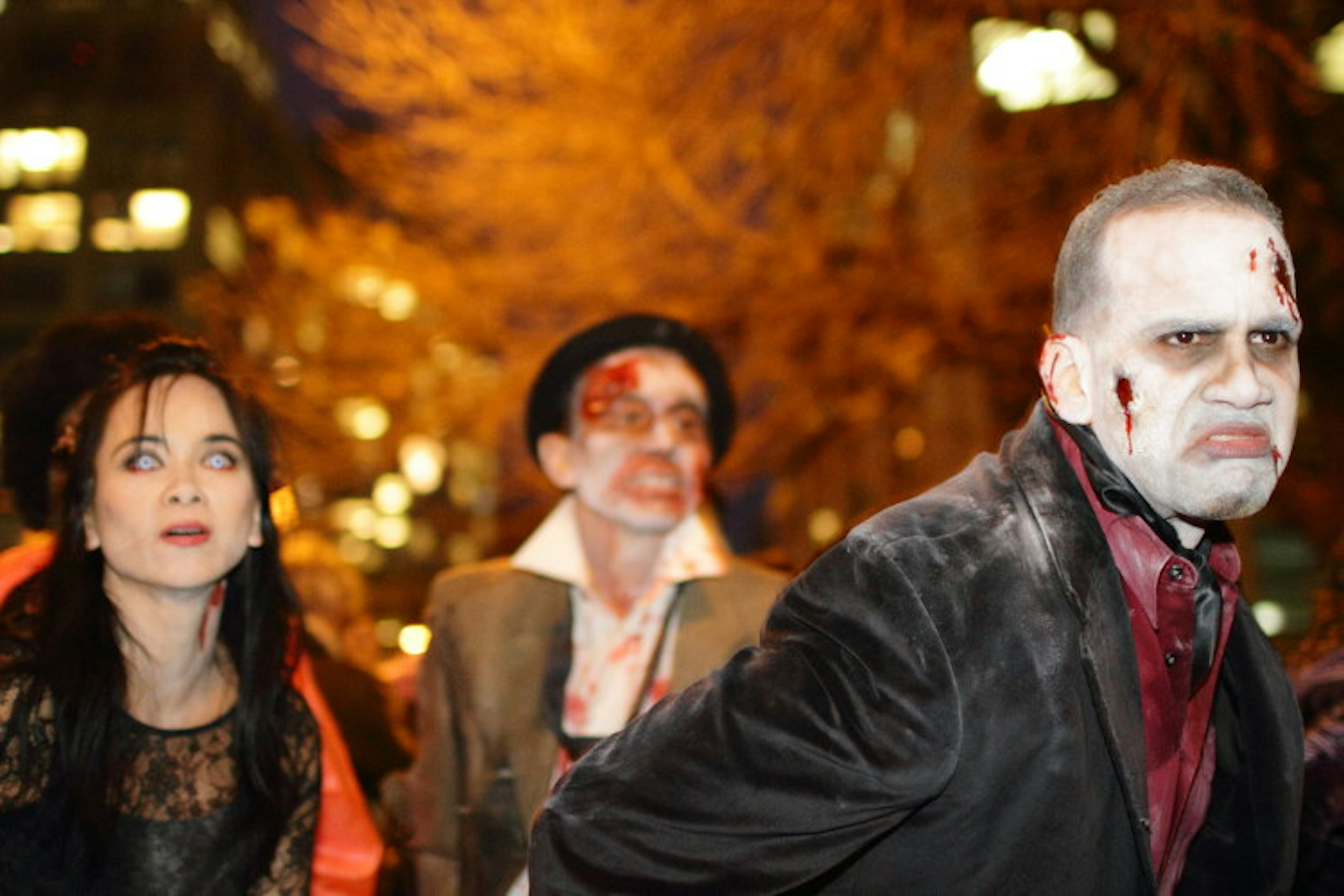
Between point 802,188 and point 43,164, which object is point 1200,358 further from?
point 43,164

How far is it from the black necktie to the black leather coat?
0.33 feet

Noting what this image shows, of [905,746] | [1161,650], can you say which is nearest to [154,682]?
[905,746]

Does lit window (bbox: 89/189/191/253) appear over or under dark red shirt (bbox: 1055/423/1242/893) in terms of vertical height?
over

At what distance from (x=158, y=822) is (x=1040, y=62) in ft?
22.0

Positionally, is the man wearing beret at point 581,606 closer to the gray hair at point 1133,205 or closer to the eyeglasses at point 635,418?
the eyeglasses at point 635,418

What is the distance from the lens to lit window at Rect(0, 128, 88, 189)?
45562mm

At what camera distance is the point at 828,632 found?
192 cm

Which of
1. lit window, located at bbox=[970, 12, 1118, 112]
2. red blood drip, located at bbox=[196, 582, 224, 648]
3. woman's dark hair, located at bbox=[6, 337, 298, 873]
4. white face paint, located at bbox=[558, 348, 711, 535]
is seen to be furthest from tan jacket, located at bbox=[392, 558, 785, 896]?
lit window, located at bbox=[970, 12, 1118, 112]

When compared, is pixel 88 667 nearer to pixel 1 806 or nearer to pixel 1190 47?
pixel 1 806

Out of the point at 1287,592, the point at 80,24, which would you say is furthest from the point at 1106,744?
the point at 80,24

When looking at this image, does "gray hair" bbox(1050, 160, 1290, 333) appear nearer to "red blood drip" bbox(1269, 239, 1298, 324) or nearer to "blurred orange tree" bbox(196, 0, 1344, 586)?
"red blood drip" bbox(1269, 239, 1298, 324)

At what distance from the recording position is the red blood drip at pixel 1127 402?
2.08 meters

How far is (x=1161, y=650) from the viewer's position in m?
2.05

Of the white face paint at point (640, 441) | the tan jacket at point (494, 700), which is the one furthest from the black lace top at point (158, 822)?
the white face paint at point (640, 441)
